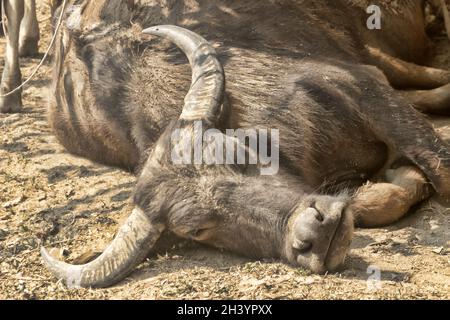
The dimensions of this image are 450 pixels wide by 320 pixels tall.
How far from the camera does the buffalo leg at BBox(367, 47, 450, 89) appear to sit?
6.40m

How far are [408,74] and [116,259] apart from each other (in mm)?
3113

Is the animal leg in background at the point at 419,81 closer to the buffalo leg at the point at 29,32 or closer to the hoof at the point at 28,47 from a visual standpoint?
the buffalo leg at the point at 29,32

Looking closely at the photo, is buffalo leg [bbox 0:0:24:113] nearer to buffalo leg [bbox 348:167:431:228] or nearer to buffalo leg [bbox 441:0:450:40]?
buffalo leg [bbox 348:167:431:228]

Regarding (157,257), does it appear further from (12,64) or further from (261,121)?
(12,64)

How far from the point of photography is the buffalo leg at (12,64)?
748 cm

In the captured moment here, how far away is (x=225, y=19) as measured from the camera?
573 cm

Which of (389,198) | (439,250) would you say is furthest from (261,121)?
(439,250)


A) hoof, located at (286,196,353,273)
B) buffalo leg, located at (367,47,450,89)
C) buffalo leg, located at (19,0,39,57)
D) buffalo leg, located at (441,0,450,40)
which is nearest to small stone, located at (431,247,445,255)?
hoof, located at (286,196,353,273)

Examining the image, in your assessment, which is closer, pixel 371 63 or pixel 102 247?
pixel 102 247

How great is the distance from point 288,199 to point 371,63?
7.11ft

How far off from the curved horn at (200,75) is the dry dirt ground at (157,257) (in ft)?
2.67

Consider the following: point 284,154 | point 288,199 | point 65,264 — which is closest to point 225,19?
point 284,154

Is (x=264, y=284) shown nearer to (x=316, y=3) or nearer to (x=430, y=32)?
(x=316, y=3)

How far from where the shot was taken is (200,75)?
497 centimetres
